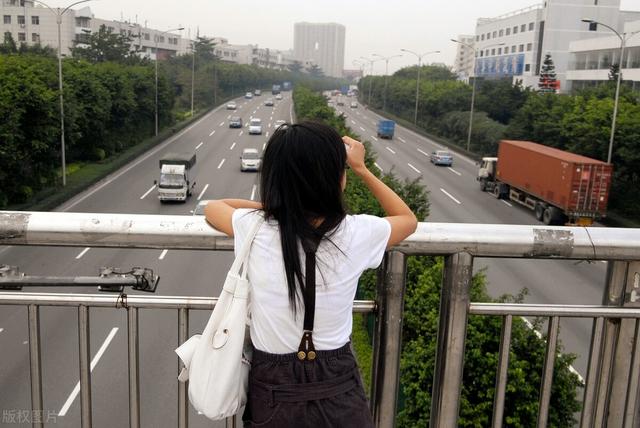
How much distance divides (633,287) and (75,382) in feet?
31.6

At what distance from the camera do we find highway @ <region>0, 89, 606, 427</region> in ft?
31.3

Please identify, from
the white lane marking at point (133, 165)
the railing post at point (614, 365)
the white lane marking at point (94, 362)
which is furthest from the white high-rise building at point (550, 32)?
the railing post at point (614, 365)

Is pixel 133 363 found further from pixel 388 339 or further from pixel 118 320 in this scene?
pixel 118 320

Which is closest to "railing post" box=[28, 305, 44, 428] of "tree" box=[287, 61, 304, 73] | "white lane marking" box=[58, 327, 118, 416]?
"white lane marking" box=[58, 327, 118, 416]

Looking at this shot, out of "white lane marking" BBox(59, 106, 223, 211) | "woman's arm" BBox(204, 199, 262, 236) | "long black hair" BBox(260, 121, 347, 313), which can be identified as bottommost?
"white lane marking" BBox(59, 106, 223, 211)

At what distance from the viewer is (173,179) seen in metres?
30.3

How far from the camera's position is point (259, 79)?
406ft

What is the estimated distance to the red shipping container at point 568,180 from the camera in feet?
85.0

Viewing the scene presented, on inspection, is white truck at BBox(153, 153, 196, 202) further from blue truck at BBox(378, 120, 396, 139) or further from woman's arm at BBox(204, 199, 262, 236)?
blue truck at BBox(378, 120, 396, 139)

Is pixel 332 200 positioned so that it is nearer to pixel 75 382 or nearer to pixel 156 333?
pixel 156 333

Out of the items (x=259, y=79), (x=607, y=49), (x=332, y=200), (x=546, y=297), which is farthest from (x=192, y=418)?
(x=259, y=79)

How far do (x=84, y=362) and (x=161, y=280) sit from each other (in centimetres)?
1722

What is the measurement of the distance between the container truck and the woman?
25.6 m

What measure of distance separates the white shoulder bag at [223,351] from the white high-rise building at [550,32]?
68.0 metres
